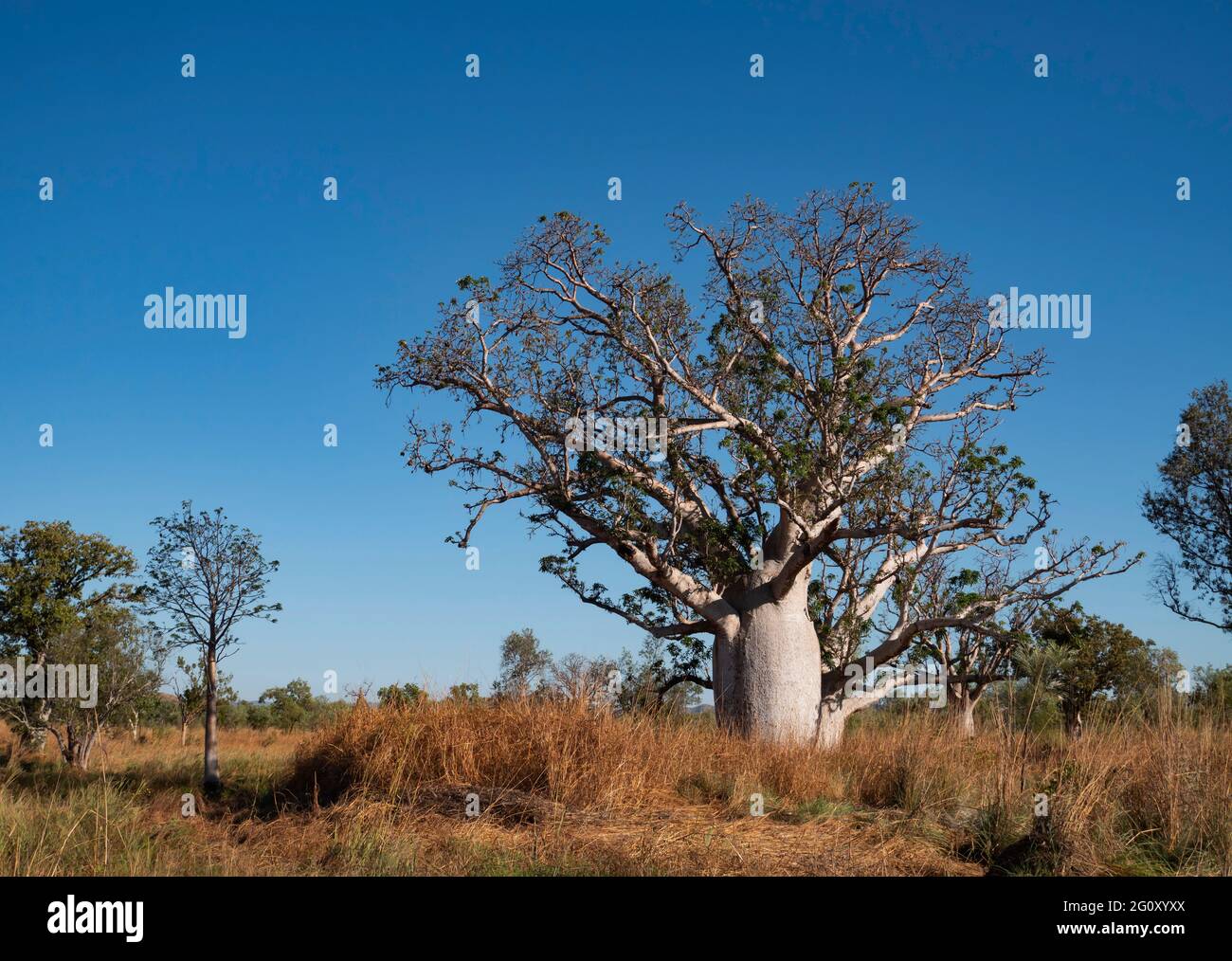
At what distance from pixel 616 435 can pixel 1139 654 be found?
641 inches

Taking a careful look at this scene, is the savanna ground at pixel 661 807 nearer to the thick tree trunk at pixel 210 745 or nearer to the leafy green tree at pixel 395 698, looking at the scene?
the leafy green tree at pixel 395 698

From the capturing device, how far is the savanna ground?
6.58m

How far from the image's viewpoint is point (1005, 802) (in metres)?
7.34

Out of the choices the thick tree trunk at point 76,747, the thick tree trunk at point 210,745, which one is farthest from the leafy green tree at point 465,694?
the thick tree trunk at point 76,747

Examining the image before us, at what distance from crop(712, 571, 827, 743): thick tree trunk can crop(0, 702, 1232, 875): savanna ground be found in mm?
2808

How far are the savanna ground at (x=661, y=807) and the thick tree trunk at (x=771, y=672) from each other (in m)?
2.81

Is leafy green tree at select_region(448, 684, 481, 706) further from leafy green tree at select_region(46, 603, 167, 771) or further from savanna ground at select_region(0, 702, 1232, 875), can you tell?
leafy green tree at select_region(46, 603, 167, 771)

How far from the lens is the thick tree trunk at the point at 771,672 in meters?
14.5

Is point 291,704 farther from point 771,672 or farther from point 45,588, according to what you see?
point 771,672

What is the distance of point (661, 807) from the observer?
868cm

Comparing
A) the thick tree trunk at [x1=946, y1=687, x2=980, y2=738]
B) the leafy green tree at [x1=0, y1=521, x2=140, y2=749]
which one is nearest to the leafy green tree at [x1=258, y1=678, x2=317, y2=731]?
the leafy green tree at [x1=0, y1=521, x2=140, y2=749]

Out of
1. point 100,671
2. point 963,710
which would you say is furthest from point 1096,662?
point 100,671
